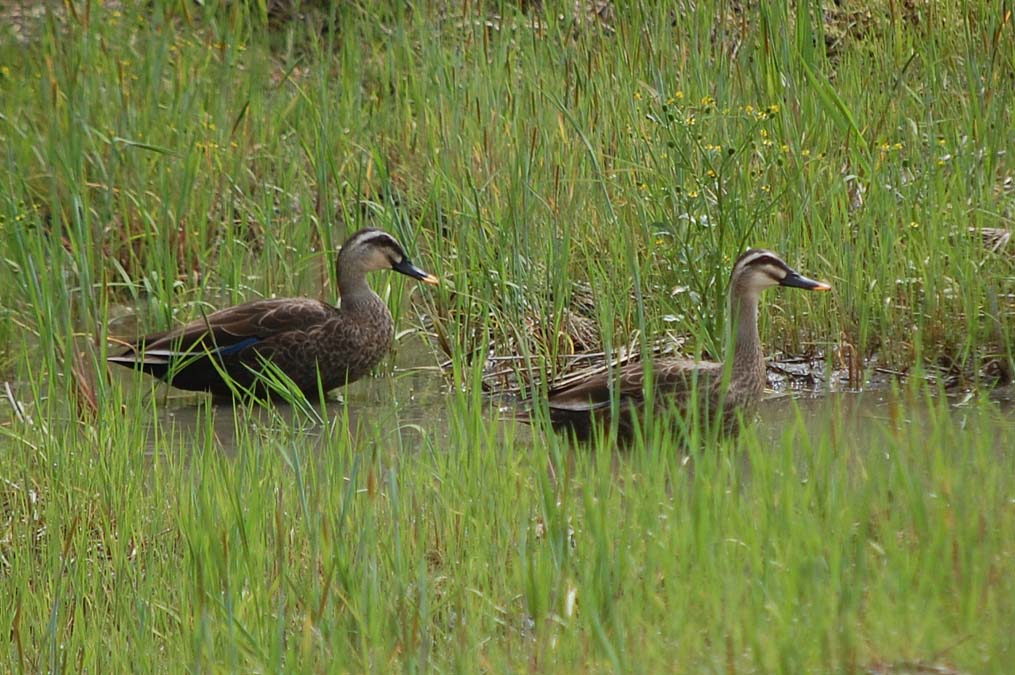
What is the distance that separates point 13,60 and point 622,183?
4054 mm

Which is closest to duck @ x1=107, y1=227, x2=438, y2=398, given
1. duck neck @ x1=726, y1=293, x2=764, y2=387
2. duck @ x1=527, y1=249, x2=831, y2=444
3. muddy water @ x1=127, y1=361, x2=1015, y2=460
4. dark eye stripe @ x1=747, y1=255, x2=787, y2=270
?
muddy water @ x1=127, y1=361, x2=1015, y2=460

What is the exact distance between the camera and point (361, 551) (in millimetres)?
4113

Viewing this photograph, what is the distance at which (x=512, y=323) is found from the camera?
23.3 ft

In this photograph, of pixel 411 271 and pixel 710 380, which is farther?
pixel 411 271

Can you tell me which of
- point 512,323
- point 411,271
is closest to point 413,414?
point 512,323

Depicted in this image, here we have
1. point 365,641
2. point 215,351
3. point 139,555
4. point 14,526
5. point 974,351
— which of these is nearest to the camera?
point 365,641

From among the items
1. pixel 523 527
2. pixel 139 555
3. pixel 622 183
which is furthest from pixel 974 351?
pixel 139 555

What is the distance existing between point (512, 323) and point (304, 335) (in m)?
1.06

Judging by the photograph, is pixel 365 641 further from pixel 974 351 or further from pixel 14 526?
pixel 974 351

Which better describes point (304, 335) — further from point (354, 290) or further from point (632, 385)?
point (632, 385)

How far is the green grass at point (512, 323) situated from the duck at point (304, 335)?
8.4 inches

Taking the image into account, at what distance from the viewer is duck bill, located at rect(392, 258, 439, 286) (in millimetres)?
7555

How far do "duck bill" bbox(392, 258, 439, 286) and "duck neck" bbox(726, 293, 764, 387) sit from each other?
1.49 m

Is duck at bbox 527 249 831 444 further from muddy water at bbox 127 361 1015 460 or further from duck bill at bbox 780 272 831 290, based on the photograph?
muddy water at bbox 127 361 1015 460
